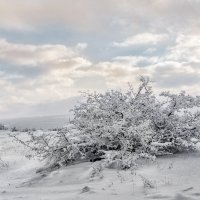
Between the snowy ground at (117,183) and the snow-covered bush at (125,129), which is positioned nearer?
the snowy ground at (117,183)

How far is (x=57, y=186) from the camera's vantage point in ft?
24.1

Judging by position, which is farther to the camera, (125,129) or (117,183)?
(125,129)

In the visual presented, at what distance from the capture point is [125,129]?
877 cm

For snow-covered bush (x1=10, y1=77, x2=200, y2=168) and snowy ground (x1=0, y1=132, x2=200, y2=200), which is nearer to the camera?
snowy ground (x1=0, y1=132, x2=200, y2=200)

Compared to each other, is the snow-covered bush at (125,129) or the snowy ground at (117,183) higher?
the snow-covered bush at (125,129)

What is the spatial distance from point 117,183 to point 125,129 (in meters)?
1.98

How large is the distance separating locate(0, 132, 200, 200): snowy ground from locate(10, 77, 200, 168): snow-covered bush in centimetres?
49

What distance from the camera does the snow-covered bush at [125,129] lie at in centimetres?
872

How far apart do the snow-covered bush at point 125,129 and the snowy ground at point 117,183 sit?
49 cm

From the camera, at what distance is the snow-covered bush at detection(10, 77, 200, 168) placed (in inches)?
343

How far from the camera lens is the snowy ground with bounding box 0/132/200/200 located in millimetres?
6098

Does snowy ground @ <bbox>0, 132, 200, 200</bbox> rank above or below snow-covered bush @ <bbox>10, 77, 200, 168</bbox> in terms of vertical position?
below

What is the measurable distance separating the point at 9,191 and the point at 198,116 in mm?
4799

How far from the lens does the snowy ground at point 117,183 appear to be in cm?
610
